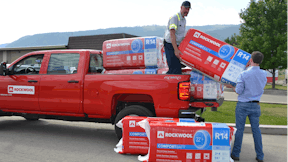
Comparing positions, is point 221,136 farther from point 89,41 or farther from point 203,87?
point 89,41

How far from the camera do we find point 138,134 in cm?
437

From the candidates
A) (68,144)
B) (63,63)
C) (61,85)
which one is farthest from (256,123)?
(63,63)

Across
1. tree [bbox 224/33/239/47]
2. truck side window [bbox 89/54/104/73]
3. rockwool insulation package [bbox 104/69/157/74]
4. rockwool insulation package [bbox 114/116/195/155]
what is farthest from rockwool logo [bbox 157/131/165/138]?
tree [bbox 224/33/239/47]

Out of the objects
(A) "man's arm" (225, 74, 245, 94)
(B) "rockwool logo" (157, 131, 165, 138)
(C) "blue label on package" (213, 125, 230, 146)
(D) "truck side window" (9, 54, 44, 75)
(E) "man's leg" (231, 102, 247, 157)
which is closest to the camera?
(C) "blue label on package" (213, 125, 230, 146)

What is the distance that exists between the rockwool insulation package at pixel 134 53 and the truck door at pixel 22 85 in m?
1.69

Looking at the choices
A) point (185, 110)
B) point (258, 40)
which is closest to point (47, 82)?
point (185, 110)

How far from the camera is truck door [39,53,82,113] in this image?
16.9ft

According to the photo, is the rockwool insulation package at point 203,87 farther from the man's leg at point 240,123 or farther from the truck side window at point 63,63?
the truck side window at point 63,63

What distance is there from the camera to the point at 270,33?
20578 millimetres

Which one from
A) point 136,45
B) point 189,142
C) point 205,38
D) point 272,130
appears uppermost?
point 205,38

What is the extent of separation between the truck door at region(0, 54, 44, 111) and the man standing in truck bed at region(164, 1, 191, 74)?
2.88 meters

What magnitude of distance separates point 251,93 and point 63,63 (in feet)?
12.7

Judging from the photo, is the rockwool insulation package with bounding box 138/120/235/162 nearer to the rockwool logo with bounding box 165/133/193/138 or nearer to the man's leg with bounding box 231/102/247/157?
the rockwool logo with bounding box 165/133/193/138

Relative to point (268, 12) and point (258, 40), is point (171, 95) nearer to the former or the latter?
point (258, 40)
